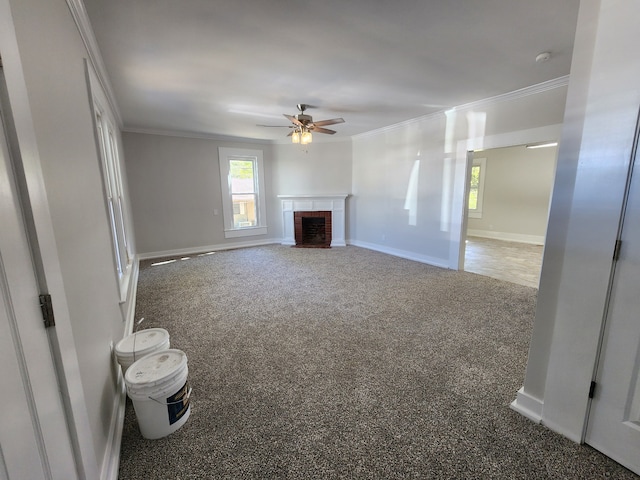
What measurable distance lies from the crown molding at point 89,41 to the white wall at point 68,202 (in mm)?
90

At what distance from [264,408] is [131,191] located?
5.27 m

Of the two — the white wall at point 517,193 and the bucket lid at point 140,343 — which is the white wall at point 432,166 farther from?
the bucket lid at point 140,343

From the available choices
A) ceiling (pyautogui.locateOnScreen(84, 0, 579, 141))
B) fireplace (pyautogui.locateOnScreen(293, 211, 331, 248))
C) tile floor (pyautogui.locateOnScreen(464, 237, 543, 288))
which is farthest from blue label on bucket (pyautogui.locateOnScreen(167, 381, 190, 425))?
fireplace (pyautogui.locateOnScreen(293, 211, 331, 248))

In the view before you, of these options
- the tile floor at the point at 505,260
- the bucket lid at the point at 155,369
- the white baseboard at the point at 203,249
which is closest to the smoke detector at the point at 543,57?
the tile floor at the point at 505,260

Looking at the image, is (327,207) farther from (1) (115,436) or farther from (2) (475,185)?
(1) (115,436)

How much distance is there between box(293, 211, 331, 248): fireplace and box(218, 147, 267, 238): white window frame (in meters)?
0.88

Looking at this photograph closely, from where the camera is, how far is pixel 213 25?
212 centimetres

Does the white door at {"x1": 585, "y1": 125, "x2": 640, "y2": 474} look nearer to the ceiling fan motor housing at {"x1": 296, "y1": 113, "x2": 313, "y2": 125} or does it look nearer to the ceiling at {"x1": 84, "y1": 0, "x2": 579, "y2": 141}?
the ceiling at {"x1": 84, "y1": 0, "x2": 579, "y2": 141}

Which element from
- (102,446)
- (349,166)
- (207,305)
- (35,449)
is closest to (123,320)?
(207,305)

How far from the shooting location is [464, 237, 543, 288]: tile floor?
443 cm

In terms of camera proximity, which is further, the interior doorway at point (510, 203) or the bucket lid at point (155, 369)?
the interior doorway at point (510, 203)

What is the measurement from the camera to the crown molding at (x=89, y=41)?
1.80 meters

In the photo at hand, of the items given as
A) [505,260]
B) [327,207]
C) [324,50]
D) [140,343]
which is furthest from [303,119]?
[505,260]

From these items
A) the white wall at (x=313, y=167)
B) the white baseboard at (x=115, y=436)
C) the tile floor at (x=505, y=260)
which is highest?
the white wall at (x=313, y=167)
